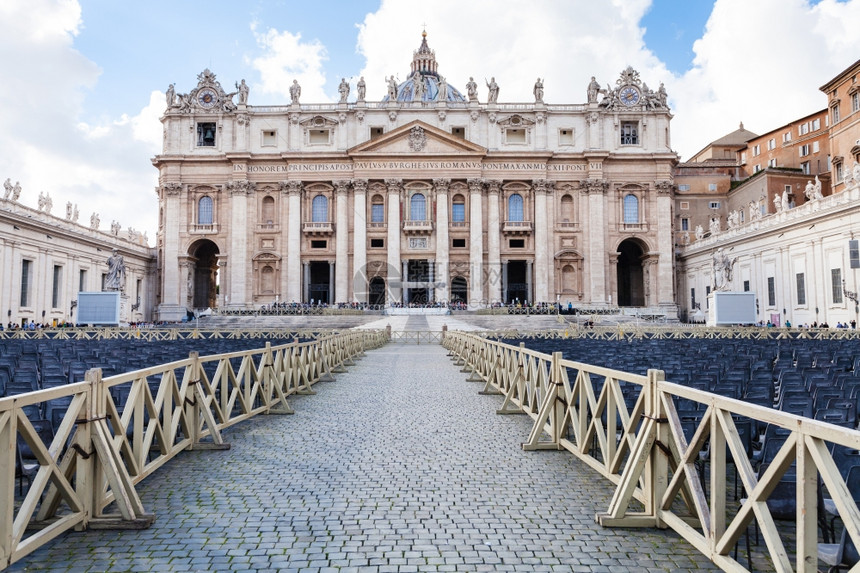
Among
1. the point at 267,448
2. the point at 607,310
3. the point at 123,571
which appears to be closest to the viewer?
the point at 123,571

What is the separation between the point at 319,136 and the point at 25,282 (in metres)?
31.5

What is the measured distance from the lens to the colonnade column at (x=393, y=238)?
59062 mm

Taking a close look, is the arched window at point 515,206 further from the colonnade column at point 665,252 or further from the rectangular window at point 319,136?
the rectangular window at point 319,136

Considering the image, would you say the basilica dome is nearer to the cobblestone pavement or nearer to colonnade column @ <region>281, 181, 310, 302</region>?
colonnade column @ <region>281, 181, 310, 302</region>

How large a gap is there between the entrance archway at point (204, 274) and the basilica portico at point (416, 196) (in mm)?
2875

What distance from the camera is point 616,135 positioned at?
61469 millimetres

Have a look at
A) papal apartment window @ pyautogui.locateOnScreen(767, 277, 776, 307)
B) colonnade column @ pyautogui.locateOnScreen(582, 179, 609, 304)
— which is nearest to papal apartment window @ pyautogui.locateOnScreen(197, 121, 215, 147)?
colonnade column @ pyautogui.locateOnScreen(582, 179, 609, 304)

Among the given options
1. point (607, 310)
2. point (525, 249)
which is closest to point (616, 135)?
point (525, 249)

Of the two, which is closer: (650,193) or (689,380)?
(689,380)

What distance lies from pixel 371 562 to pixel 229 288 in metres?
58.7

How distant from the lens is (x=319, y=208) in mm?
61406

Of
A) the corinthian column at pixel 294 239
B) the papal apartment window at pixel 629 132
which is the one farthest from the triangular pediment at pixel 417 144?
the papal apartment window at pixel 629 132

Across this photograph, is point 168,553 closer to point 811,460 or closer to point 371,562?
point 371,562

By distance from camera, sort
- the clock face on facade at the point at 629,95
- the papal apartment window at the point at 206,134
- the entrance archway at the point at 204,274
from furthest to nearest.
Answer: the entrance archway at the point at 204,274
the clock face on facade at the point at 629,95
the papal apartment window at the point at 206,134
